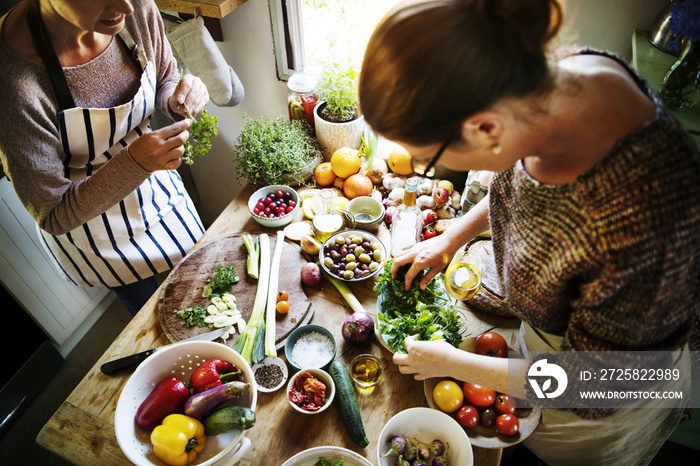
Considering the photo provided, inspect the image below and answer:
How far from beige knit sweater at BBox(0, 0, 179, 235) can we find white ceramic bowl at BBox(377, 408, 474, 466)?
1240mm

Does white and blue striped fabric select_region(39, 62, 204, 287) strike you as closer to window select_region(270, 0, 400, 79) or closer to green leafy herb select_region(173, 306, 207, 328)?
green leafy herb select_region(173, 306, 207, 328)

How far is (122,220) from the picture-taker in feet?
5.80

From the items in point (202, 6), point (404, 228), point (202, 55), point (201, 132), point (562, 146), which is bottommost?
point (404, 228)

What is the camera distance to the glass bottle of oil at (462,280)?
1455 millimetres

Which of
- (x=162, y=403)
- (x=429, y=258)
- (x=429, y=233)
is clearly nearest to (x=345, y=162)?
(x=429, y=233)

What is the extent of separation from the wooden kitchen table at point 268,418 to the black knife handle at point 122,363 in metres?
0.03

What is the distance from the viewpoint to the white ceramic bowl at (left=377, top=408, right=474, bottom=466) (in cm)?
110

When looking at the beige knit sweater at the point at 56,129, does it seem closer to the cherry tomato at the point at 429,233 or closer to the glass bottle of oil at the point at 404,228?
the glass bottle of oil at the point at 404,228

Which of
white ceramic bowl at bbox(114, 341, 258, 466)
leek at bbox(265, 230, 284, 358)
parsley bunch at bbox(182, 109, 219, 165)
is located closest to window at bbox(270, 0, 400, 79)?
parsley bunch at bbox(182, 109, 219, 165)

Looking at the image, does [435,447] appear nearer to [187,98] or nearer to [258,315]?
[258,315]

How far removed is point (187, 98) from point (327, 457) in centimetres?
154

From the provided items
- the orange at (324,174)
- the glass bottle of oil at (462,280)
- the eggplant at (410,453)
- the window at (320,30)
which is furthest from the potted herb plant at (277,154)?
the eggplant at (410,453)

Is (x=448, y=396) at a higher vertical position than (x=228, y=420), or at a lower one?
lower

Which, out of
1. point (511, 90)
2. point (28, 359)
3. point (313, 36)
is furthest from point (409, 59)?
point (28, 359)
